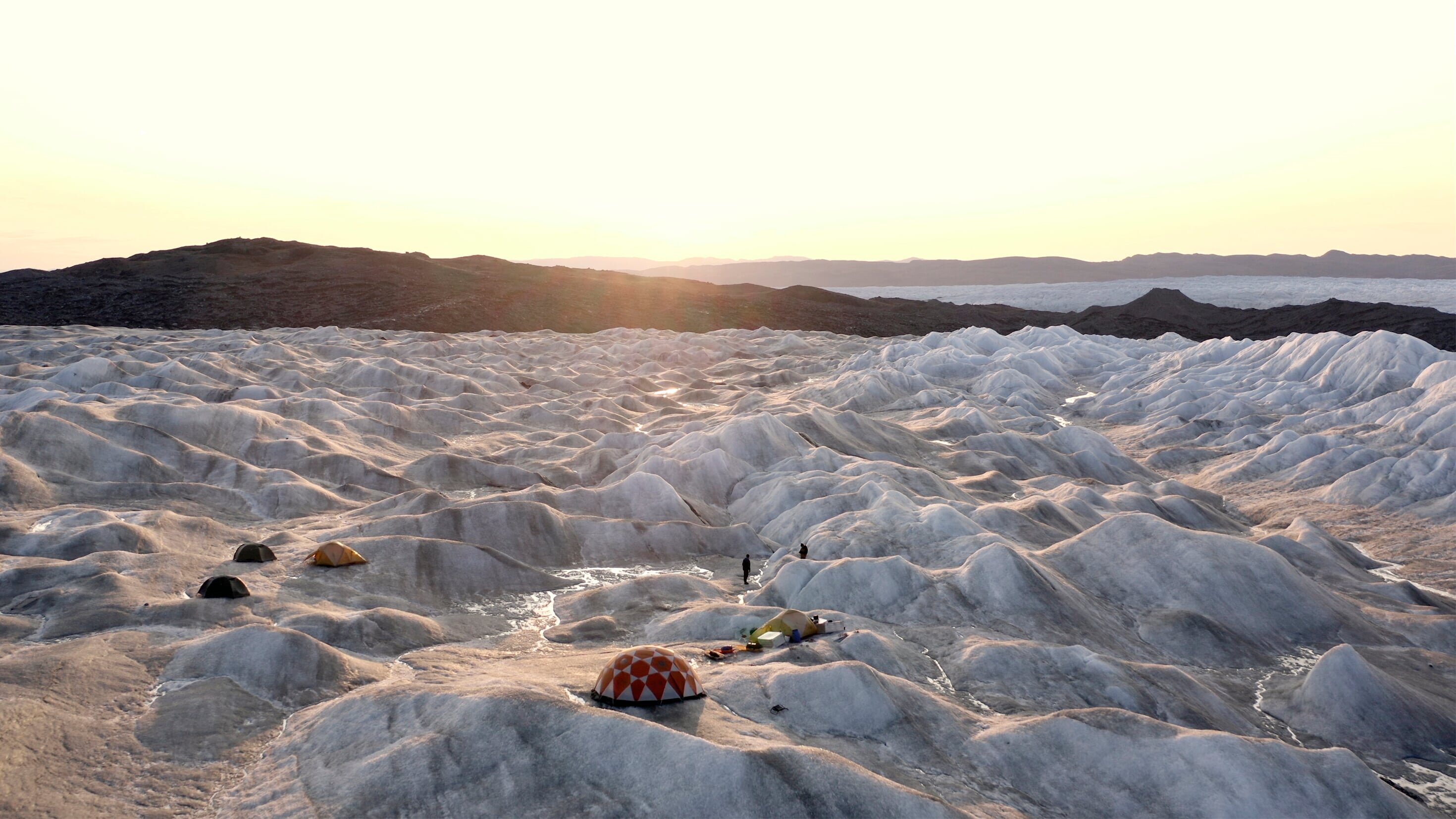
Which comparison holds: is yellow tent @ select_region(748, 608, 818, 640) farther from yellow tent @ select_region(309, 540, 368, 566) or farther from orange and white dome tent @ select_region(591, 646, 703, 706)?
yellow tent @ select_region(309, 540, 368, 566)

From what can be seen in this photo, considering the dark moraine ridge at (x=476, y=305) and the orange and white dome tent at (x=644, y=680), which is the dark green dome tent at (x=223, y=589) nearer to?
the orange and white dome tent at (x=644, y=680)

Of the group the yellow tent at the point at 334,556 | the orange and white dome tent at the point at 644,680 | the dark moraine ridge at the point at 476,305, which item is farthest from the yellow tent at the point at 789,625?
the dark moraine ridge at the point at 476,305

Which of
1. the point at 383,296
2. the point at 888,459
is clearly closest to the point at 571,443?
the point at 888,459

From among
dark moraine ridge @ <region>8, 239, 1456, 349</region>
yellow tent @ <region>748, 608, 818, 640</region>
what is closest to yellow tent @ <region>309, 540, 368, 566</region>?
yellow tent @ <region>748, 608, 818, 640</region>

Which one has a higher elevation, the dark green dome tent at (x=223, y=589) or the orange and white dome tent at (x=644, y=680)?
the orange and white dome tent at (x=644, y=680)

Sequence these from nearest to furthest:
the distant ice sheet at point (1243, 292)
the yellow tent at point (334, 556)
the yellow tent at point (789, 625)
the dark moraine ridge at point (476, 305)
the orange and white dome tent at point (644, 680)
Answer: the orange and white dome tent at point (644, 680) → the yellow tent at point (789, 625) → the yellow tent at point (334, 556) → the dark moraine ridge at point (476, 305) → the distant ice sheet at point (1243, 292)

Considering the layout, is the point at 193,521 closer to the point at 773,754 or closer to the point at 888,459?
the point at 773,754

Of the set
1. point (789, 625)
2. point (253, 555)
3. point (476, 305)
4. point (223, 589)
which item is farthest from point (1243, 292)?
point (223, 589)
